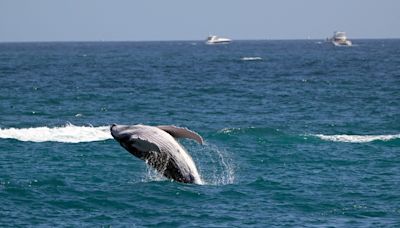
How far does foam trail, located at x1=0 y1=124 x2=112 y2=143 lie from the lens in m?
45.2

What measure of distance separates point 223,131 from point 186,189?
64.5 ft

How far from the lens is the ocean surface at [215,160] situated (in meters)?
27.6

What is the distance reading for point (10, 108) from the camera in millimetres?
63750

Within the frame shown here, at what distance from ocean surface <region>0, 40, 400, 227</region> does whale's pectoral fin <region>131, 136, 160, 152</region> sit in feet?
6.72

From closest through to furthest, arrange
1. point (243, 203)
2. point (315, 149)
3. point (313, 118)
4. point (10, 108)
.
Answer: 1. point (243, 203)
2. point (315, 149)
3. point (313, 118)
4. point (10, 108)

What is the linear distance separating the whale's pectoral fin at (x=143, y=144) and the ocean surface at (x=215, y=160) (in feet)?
6.72

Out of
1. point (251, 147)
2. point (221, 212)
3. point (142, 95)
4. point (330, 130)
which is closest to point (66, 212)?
point (221, 212)

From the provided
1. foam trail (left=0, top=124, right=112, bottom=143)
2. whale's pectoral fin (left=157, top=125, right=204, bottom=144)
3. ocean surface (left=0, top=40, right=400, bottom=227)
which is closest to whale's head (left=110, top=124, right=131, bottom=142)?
whale's pectoral fin (left=157, top=125, right=204, bottom=144)

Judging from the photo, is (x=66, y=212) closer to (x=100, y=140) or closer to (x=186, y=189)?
(x=186, y=189)

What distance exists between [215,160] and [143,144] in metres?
13.2

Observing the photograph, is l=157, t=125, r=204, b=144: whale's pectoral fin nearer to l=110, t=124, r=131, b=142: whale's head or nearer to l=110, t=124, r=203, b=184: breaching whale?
l=110, t=124, r=203, b=184: breaching whale

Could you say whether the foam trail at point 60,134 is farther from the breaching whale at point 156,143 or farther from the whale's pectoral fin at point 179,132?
the whale's pectoral fin at point 179,132

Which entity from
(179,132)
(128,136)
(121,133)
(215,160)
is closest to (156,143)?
(179,132)

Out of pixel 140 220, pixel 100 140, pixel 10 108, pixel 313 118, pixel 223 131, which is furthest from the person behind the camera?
pixel 10 108
